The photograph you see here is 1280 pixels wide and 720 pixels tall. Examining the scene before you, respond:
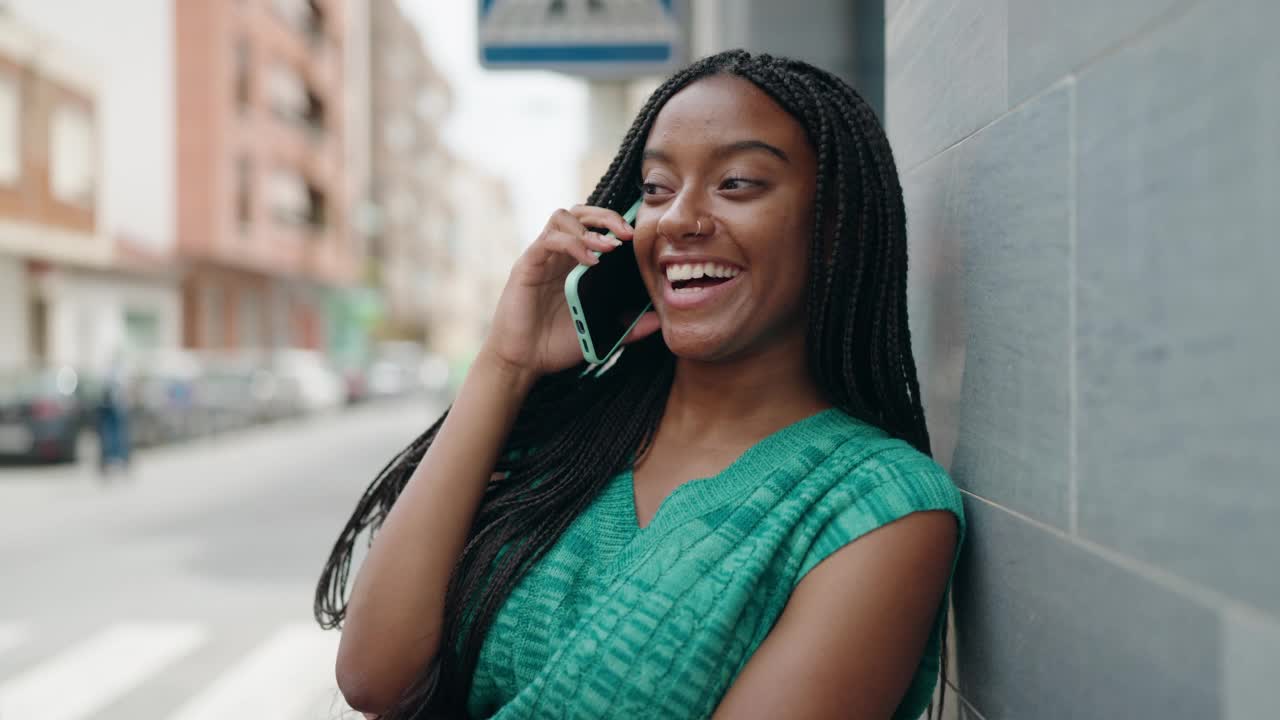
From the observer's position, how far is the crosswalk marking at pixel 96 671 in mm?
4777

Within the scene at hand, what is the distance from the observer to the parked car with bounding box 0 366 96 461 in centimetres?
1359

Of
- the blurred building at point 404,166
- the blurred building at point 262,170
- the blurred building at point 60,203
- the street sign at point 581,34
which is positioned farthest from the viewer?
the blurred building at point 404,166

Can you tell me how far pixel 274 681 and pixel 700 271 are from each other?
422 centimetres

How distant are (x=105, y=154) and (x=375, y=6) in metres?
27.9

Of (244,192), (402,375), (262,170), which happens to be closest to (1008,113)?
(244,192)

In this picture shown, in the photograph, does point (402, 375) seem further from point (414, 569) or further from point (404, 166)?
point (414, 569)

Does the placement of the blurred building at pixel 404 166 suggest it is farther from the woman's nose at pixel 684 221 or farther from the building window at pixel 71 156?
the woman's nose at pixel 684 221

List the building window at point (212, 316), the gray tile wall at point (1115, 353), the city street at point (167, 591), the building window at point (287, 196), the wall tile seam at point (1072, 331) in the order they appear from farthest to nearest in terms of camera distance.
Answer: the building window at point (287, 196), the building window at point (212, 316), the city street at point (167, 591), the wall tile seam at point (1072, 331), the gray tile wall at point (1115, 353)

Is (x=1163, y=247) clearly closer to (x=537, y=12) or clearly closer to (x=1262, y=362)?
(x=1262, y=362)

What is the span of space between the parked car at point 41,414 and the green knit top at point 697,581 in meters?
14.2

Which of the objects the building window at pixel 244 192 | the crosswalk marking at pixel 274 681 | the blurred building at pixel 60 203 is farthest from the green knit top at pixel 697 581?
the building window at pixel 244 192

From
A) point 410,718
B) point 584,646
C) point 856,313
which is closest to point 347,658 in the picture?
point 410,718

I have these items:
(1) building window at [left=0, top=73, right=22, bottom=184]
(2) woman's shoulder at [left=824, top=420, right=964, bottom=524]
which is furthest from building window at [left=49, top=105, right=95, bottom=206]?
(2) woman's shoulder at [left=824, top=420, right=964, bottom=524]

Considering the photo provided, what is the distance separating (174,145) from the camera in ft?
89.7
